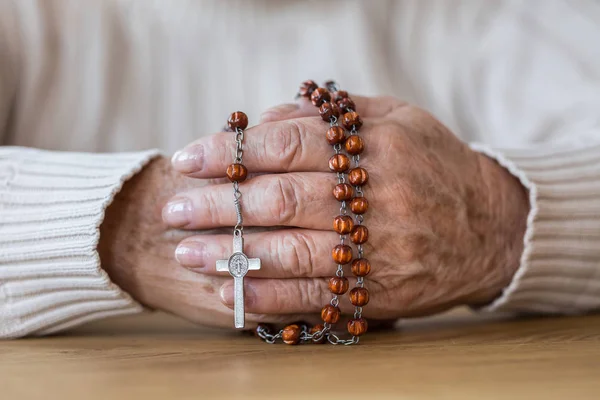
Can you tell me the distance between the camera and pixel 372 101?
102cm

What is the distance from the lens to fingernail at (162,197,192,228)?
2.79 feet

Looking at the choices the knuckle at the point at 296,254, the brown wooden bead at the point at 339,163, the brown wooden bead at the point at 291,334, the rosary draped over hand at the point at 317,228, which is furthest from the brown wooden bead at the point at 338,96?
the brown wooden bead at the point at 291,334

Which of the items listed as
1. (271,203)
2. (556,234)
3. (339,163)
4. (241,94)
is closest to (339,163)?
(339,163)

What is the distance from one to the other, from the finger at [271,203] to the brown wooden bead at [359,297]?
0.09 meters

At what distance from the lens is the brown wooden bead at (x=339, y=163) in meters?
0.84

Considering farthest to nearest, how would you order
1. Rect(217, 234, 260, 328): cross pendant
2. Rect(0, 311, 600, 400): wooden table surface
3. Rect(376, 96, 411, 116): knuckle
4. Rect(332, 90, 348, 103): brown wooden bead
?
Rect(376, 96, 411, 116): knuckle → Rect(332, 90, 348, 103): brown wooden bead → Rect(217, 234, 260, 328): cross pendant → Rect(0, 311, 600, 400): wooden table surface

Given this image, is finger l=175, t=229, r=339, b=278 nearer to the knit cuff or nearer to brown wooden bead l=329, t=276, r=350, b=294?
brown wooden bead l=329, t=276, r=350, b=294

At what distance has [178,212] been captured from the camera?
85cm

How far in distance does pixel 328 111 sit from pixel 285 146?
0.25 ft

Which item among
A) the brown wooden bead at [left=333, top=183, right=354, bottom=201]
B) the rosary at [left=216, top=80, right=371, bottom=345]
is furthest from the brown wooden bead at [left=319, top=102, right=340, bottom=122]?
the brown wooden bead at [left=333, top=183, right=354, bottom=201]

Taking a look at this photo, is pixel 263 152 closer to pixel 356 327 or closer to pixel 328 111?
pixel 328 111

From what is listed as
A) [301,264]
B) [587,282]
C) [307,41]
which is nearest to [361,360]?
[301,264]

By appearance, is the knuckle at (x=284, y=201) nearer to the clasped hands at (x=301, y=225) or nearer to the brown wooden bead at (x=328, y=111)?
the clasped hands at (x=301, y=225)

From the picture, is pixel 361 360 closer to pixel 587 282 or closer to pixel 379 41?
pixel 587 282
